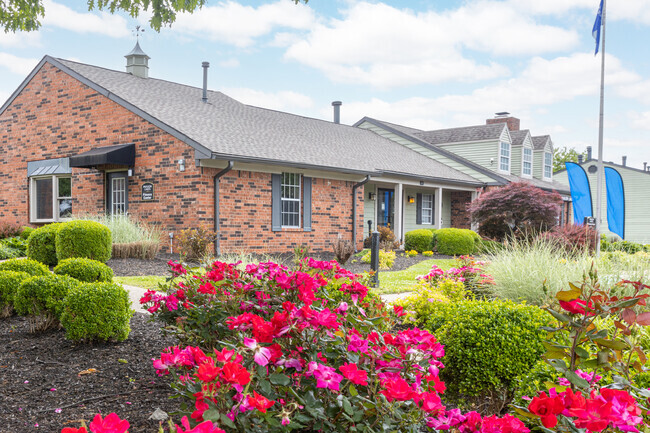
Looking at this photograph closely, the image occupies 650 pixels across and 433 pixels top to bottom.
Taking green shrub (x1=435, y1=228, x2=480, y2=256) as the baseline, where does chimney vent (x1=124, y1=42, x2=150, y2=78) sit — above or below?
above

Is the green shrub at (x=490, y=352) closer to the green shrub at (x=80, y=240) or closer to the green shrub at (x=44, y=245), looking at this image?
the green shrub at (x=80, y=240)

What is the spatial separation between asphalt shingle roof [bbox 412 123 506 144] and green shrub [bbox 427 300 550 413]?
22467mm

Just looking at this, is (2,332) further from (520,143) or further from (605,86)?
(520,143)

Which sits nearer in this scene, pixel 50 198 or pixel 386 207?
pixel 50 198

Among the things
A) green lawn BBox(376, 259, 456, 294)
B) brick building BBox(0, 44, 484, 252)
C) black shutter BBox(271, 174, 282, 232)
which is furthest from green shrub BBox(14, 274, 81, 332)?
black shutter BBox(271, 174, 282, 232)

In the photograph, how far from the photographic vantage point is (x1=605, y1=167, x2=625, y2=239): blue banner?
1803cm

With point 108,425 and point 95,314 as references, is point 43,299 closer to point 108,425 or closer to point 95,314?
point 95,314

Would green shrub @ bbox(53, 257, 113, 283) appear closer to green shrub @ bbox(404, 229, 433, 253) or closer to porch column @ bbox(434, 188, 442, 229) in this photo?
green shrub @ bbox(404, 229, 433, 253)

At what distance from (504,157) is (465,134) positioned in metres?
2.23

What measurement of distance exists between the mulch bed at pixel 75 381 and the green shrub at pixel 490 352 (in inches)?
79.7

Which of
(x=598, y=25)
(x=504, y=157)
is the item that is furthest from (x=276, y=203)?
(x=504, y=157)

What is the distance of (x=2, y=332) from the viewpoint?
5168mm

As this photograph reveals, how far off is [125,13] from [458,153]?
870 inches

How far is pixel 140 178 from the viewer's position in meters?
14.4
